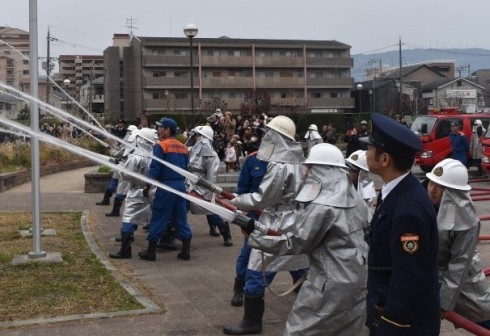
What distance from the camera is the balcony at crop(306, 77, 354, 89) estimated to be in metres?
69.2

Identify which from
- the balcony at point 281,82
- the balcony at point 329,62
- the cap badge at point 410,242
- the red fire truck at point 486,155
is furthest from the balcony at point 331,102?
the cap badge at point 410,242

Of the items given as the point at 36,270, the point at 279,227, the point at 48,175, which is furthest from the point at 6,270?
the point at 48,175

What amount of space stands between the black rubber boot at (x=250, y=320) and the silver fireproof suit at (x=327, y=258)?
1797 mm

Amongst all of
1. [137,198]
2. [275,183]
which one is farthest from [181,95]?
[275,183]

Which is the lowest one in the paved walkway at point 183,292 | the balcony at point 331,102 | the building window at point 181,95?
the paved walkway at point 183,292

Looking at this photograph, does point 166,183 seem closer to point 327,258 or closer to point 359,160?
point 359,160

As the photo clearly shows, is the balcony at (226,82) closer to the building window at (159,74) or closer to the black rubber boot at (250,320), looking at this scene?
the building window at (159,74)

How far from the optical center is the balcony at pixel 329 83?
227 ft

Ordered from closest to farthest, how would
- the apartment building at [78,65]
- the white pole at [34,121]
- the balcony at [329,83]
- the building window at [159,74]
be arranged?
the white pole at [34,121]
the building window at [159,74]
the balcony at [329,83]
the apartment building at [78,65]

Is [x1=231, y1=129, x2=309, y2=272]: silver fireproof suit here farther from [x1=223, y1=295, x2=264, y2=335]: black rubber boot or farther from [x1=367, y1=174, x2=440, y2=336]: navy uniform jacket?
[x1=367, y1=174, x2=440, y2=336]: navy uniform jacket

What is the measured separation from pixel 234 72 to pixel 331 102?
10.6m

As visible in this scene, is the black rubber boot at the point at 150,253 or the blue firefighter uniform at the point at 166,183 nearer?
the blue firefighter uniform at the point at 166,183

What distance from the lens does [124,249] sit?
9.77 m

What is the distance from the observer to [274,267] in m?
5.92
